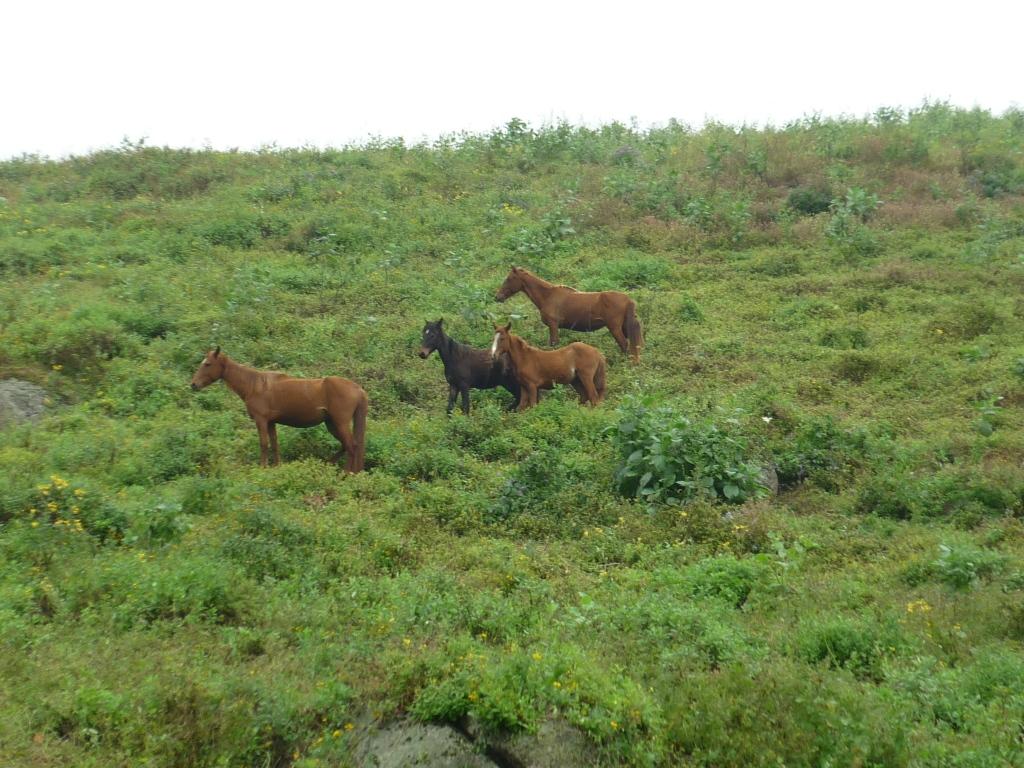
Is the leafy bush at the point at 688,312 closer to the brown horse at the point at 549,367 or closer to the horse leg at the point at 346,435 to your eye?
the brown horse at the point at 549,367

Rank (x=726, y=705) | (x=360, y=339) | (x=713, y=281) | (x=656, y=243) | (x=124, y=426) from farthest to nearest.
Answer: (x=656, y=243) → (x=713, y=281) → (x=360, y=339) → (x=124, y=426) → (x=726, y=705)

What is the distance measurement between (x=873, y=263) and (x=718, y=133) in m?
11.0

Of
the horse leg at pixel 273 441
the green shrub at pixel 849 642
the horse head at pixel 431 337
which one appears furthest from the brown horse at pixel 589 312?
the green shrub at pixel 849 642

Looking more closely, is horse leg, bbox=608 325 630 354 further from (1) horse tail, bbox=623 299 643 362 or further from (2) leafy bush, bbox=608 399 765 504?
(2) leafy bush, bbox=608 399 765 504

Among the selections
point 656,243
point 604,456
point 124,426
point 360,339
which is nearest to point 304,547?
point 604,456

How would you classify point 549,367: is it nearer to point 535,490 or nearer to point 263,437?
point 535,490

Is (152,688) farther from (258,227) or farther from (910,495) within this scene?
(258,227)

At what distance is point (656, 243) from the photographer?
2277 cm

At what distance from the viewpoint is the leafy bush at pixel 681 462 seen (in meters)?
10.8

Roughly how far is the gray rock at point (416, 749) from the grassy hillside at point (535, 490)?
127 mm

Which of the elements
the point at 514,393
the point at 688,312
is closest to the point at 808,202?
the point at 688,312

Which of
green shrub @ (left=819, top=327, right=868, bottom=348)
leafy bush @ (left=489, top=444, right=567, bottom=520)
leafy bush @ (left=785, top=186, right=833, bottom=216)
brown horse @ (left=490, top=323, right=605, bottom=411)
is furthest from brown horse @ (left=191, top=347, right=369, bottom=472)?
leafy bush @ (left=785, top=186, right=833, bottom=216)

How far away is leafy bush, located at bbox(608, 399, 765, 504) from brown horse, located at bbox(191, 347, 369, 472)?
3.22 metres

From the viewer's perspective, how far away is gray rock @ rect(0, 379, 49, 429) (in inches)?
518
